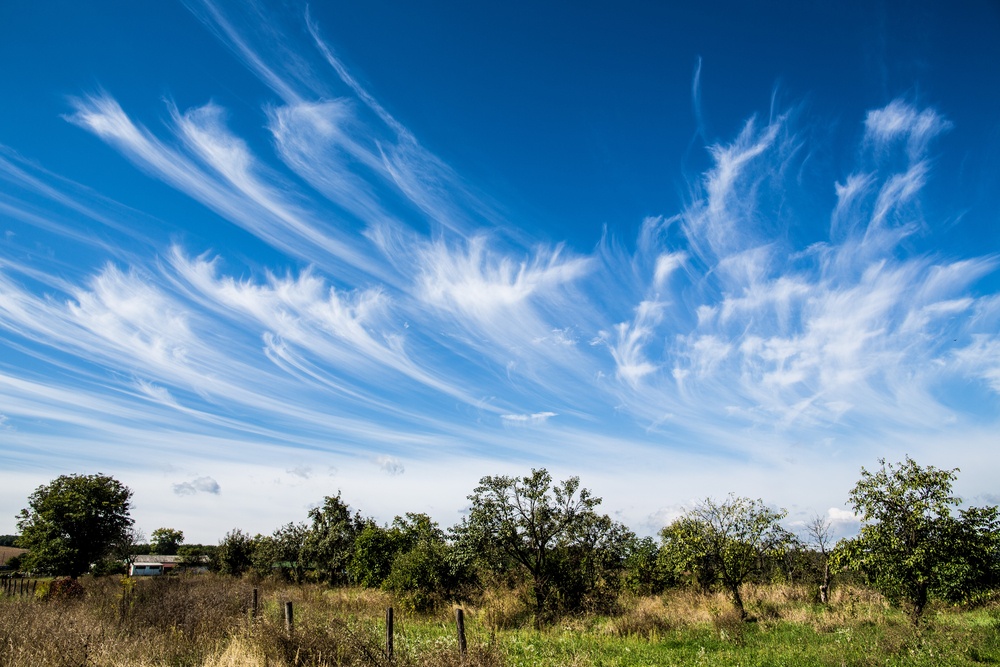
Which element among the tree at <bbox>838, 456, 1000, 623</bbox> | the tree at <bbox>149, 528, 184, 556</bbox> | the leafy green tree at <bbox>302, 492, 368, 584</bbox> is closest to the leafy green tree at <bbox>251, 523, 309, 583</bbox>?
the leafy green tree at <bbox>302, 492, 368, 584</bbox>

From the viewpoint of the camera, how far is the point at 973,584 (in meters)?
14.2

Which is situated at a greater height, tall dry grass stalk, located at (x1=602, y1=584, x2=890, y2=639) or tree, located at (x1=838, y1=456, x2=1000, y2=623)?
tree, located at (x1=838, y1=456, x2=1000, y2=623)

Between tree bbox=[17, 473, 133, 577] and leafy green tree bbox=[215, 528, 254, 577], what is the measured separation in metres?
8.45

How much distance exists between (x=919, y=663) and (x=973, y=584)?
14.3ft

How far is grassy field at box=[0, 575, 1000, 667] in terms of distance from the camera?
1004 cm

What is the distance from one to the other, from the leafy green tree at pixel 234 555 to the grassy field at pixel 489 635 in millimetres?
25787

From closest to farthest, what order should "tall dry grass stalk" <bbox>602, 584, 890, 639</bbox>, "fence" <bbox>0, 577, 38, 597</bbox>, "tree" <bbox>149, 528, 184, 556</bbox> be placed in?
"tall dry grass stalk" <bbox>602, 584, 890, 639</bbox>
"fence" <bbox>0, 577, 38, 597</bbox>
"tree" <bbox>149, 528, 184, 556</bbox>

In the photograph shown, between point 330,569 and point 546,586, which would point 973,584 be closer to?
point 546,586

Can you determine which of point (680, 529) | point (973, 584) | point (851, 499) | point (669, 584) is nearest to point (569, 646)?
point (680, 529)

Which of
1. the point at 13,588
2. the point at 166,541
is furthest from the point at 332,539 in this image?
the point at 166,541

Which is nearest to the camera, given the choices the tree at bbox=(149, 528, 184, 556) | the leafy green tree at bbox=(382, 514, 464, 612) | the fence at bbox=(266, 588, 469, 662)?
the fence at bbox=(266, 588, 469, 662)

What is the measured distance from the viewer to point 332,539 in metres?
39.8

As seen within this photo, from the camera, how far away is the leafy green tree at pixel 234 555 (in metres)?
46.7

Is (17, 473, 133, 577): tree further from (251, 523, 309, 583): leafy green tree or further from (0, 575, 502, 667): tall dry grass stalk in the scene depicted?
(0, 575, 502, 667): tall dry grass stalk
